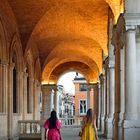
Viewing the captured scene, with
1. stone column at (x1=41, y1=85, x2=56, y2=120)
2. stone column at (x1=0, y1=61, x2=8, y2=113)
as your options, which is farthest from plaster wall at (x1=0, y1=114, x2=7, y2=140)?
stone column at (x1=41, y1=85, x2=56, y2=120)

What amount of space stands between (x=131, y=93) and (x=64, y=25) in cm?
1192

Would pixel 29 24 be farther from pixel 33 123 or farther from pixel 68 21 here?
pixel 33 123

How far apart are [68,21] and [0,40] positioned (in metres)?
6.03

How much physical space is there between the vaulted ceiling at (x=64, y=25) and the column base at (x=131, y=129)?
519 centimetres

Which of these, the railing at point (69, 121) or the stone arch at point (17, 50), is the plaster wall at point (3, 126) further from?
the railing at point (69, 121)

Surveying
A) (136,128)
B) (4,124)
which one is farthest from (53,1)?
(136,128)

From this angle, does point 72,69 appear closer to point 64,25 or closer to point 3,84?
point 64,25

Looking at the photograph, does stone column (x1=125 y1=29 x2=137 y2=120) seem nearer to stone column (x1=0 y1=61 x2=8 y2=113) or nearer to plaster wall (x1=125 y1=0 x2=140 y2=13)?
plaster wall (x1=125 y1=0 x2=140 y2=13)

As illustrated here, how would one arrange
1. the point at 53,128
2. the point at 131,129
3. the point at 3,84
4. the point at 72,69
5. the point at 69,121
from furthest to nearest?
the point at 69,121 → the point at 72,69 → the point at 3,84 → the point at 131,129 → the point at 53,128

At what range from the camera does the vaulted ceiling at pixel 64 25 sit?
21.5 meters

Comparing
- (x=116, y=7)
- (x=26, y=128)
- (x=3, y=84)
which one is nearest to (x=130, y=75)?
(x=116, y=7)

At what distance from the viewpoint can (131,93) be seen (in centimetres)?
1534

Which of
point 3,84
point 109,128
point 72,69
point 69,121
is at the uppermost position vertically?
point 72,69

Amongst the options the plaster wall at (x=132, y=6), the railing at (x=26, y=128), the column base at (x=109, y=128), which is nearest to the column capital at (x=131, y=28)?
the plaster wall at (x=132, y=6)
